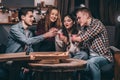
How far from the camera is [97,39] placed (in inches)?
209

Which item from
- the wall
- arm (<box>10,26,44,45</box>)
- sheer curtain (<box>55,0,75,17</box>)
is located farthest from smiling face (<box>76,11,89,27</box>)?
the wall

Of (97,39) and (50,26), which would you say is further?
(50,26)

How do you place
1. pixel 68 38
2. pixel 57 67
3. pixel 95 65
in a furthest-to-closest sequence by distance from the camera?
pixel 68 38, pixel 95 65, pixel 57 67

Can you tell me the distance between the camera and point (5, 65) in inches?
185

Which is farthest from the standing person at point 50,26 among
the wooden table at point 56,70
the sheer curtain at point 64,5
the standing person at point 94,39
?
the sheer curtain at point 64,5

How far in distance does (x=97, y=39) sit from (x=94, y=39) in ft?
0.17

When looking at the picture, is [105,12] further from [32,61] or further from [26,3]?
[32,61]

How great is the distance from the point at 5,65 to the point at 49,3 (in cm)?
321

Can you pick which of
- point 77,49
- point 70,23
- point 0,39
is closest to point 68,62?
point 77,49

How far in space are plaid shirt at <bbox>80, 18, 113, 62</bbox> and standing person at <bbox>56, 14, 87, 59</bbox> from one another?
0.21 metres

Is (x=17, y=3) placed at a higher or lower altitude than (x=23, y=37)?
higher

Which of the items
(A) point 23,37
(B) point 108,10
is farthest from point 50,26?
(B) point 108,10

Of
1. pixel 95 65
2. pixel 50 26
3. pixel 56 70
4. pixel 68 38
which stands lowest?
pixel 95 65

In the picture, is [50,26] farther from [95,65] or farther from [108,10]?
[108,10]
